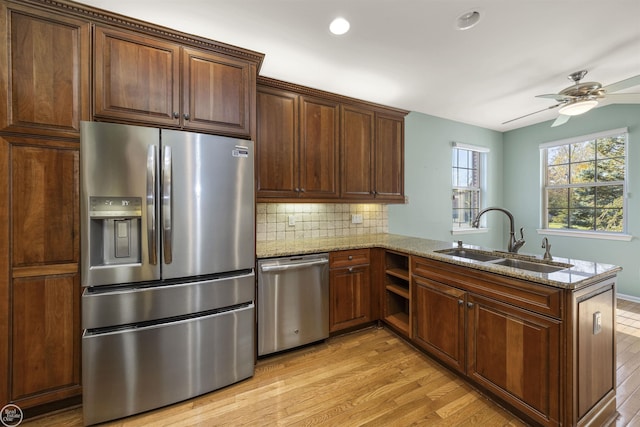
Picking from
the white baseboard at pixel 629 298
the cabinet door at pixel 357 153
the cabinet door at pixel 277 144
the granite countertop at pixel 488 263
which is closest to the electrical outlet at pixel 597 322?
the granite countertop at pixel 488 263

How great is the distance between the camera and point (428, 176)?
3.90 meters

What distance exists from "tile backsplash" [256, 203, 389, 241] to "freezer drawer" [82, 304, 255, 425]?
1063 mm

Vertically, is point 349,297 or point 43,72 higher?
point 43,72

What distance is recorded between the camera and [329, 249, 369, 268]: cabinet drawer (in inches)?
98.3

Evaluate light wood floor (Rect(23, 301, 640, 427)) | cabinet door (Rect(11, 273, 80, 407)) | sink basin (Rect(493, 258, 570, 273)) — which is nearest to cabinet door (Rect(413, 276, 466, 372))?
light wood floor (Rect(23, 301, 640, 427))

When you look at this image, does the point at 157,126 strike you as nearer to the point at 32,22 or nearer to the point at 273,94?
the point at 32,22

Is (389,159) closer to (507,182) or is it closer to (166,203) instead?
(166,203)

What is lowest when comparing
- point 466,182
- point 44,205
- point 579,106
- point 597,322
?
point 597,322

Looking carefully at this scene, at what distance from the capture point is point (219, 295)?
6.10 ft

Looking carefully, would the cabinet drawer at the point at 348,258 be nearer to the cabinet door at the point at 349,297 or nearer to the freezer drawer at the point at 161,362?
the cabinet door at the point at 349,297

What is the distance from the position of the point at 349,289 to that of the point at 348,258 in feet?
1.03

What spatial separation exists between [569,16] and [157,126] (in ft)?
9.79

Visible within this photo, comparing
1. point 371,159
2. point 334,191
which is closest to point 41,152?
point 334,191

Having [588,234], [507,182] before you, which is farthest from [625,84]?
[507,182]
